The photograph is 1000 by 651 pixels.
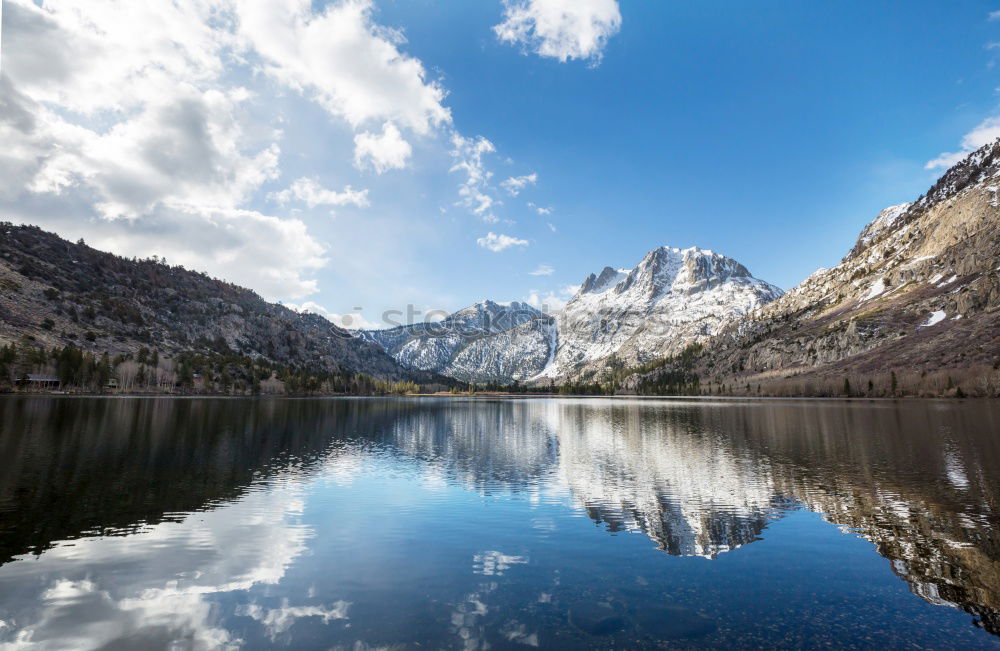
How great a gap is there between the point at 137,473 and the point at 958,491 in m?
67.8

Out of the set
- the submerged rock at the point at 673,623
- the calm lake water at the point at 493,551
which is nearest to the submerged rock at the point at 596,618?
the calm lake water at the point at 493,551

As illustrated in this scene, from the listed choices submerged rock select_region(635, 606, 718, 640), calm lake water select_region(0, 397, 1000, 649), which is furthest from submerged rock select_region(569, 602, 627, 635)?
submerged rock select_region(635, 606, 718, 640)

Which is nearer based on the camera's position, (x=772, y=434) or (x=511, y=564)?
(x=511, y=564)

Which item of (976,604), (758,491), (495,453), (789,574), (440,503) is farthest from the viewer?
(495,453)

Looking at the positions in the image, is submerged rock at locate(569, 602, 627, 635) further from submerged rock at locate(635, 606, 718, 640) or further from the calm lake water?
submerged rock at locate(635, 606, 718, 640)

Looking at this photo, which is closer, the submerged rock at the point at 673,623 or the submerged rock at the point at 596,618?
the submerged rock at the point at 673,623

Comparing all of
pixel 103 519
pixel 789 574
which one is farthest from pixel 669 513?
pixel 103 519

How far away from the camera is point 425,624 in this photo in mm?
17672

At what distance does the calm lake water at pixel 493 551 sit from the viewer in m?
17.4

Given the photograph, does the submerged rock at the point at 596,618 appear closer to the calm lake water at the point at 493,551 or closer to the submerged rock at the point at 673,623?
the calm lake water at the point at 493,551

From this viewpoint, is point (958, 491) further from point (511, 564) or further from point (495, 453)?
point (495, 453)

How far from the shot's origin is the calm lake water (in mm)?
17391

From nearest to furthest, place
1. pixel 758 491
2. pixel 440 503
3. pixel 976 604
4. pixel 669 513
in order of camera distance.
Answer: pixel 976 604 → pixel 669 513 → pixel 440 503 → pixel 758 491

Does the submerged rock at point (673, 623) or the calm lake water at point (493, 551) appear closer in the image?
the submerged rock at point (673, 623)
